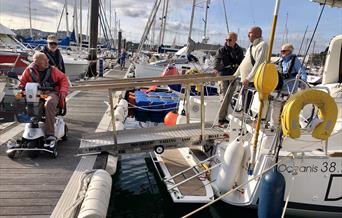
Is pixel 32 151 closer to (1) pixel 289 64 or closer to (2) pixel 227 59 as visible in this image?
(2) pixel 227 59

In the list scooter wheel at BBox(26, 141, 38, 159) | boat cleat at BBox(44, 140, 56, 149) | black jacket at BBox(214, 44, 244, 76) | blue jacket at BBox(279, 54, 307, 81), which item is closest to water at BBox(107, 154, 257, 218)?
boat cleat at BBox(44, 140, 56, 149)

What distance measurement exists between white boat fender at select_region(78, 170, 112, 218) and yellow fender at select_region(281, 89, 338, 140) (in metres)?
2.15

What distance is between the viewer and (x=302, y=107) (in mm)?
4129

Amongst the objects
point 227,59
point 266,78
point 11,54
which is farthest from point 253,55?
point 11,54

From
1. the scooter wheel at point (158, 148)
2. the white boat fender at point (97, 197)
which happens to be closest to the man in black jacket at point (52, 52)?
the scooter wheel at point (158, 148)

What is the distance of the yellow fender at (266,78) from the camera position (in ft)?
14.0

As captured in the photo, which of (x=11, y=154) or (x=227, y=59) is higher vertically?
(x=227, y=59)

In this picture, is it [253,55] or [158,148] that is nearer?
[158,148]

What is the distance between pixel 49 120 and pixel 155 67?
14380 millimetres

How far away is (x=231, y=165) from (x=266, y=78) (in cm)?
131

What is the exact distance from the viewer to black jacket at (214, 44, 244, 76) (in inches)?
274

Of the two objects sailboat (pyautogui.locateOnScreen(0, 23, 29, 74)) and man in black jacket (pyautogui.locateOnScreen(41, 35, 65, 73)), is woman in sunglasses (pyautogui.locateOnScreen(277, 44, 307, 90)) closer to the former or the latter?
man in black jacket (pyautogui.locateOnScreen(41, 35, 65, 73))

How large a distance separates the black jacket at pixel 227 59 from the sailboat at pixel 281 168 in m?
1.72

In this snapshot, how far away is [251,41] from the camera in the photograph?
6188mm
